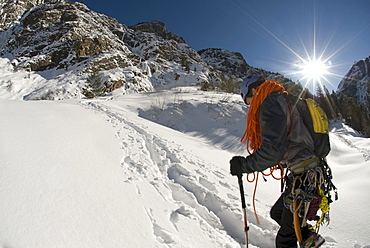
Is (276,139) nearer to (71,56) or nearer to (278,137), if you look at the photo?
(278,137)

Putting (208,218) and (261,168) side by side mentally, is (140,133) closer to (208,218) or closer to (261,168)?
(208,218)

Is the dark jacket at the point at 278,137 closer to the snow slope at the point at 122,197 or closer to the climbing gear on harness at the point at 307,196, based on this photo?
the climbing gear on harness at the point at 307,196

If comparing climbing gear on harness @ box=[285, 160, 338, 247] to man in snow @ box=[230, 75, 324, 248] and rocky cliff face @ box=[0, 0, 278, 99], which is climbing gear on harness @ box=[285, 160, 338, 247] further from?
rocky cliff face @ box=[0, 0, 278, 99]

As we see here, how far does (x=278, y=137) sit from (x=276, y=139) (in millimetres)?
20

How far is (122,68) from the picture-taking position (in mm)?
30953

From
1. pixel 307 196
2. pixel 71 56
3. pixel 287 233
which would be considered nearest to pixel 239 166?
pixel 307 196

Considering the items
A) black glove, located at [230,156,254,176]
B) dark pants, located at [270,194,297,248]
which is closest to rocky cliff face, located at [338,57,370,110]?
dark pants, located at [270,194,297,248]

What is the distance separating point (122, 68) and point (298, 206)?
110ft

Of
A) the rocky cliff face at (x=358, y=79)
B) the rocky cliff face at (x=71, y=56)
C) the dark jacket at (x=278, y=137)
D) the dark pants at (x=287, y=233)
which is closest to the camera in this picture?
the dark jacket at (x=278, y=137)

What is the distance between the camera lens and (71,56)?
1310 inches

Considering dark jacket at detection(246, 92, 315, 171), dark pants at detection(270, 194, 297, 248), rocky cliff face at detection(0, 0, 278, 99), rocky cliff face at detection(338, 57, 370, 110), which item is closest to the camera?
dark jacket at detection(246, 92, 315, 171)

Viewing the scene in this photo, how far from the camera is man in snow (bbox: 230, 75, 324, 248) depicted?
4.27ft

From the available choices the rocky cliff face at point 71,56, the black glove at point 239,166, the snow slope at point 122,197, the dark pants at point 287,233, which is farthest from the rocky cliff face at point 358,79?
the black glove at point 239,166

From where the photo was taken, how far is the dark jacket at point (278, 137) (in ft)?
4.24
